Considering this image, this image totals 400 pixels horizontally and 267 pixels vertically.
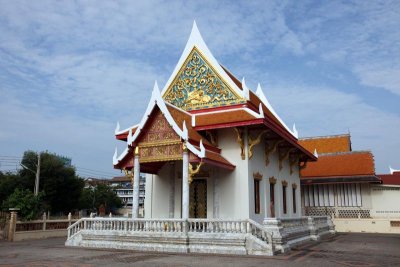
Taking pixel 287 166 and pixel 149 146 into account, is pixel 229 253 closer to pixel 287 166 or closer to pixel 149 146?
pixel 149 146

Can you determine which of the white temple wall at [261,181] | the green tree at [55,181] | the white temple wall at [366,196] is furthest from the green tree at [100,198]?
the white temple wall at [261,181]

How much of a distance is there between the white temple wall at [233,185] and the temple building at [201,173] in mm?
34

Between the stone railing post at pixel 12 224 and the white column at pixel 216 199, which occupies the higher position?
the white column at pixel 216 199

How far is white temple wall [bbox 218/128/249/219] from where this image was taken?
43.4ft

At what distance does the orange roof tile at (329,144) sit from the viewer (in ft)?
94.4

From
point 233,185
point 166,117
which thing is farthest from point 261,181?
Answer: point 166,117

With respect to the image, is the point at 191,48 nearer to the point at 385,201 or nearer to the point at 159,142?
→ the point at 159,142

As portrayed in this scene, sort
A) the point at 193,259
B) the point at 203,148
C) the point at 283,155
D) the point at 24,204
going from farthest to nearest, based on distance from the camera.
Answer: the point at 24,204 < the point at 283,155 < the point at 203,148 < the point at 193,259

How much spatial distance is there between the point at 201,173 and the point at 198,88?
348 centimetres

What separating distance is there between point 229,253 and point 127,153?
5.01m

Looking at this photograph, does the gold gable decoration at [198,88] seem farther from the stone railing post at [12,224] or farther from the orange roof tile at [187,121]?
the stone railing post at [12,224]

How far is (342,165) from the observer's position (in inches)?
969

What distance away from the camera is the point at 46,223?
19984 millimetres

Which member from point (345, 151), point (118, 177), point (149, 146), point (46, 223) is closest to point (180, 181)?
point (149, 146)
